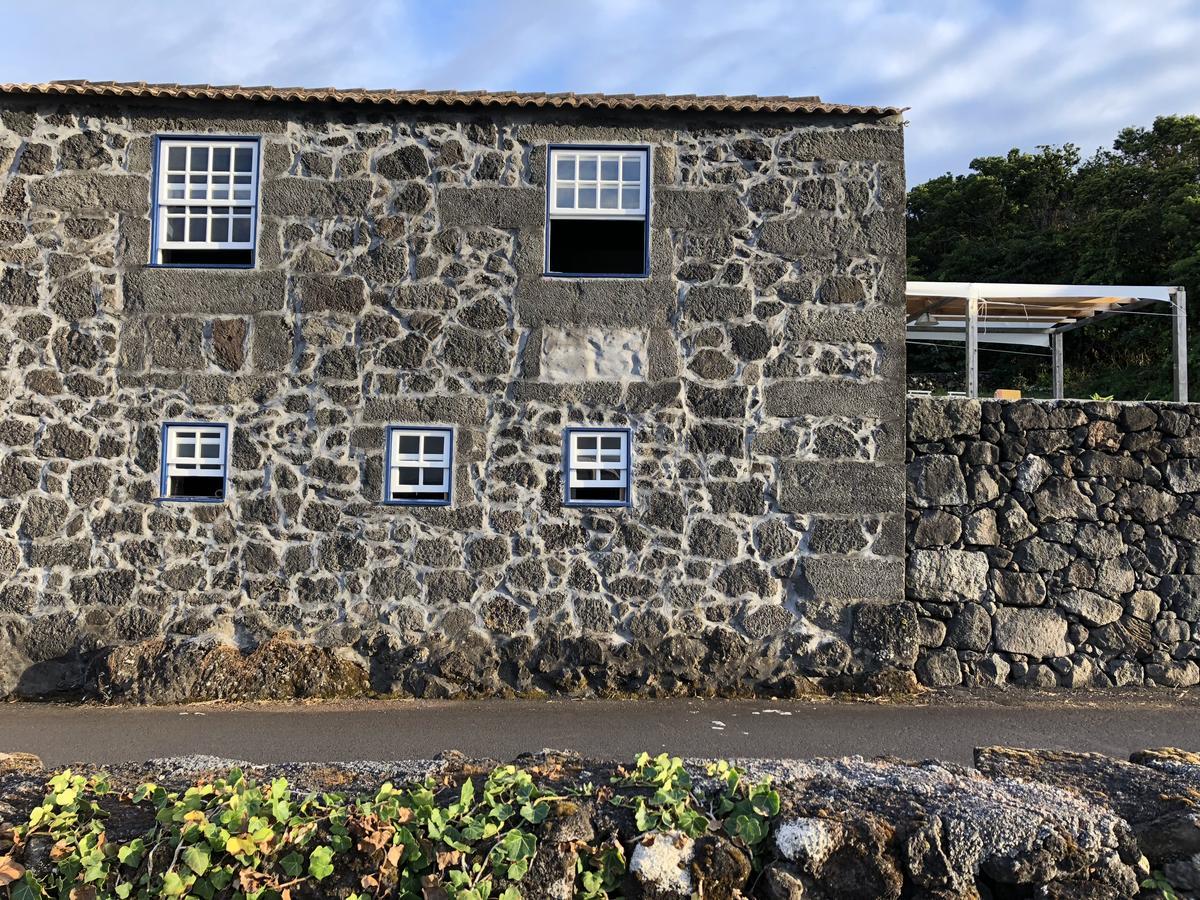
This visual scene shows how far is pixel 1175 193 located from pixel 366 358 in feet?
69.5

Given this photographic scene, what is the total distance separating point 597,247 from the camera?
1149cm

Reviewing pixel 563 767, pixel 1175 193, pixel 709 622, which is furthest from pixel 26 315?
pixel 1175 193

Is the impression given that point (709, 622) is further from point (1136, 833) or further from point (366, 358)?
point (1136, 833)

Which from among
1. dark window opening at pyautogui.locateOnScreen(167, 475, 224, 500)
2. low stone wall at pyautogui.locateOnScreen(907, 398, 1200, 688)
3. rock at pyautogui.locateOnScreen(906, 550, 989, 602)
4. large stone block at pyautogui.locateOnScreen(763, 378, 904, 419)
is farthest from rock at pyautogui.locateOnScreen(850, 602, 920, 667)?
dark window opening at pyautogui.locateOnScreen(167, 475, 224, 500)

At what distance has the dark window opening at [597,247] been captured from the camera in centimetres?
1032

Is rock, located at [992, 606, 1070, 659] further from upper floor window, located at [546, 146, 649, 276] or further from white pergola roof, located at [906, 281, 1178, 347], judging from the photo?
upper floor window, located at [546, 146, 649, 276]

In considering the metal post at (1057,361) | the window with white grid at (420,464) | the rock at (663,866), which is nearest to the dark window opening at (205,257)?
the window with white grid at (420,464)

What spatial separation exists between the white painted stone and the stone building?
31mm

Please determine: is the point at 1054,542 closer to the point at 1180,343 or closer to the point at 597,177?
the point at 1180,343

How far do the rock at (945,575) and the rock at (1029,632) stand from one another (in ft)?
1.04

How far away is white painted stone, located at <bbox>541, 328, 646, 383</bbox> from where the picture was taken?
28.1 ft

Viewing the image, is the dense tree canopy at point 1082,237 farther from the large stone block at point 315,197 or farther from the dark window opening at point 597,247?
the large stone block at point 315,197

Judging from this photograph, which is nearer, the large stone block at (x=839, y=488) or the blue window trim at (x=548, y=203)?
the large stone block at (x=839, y=488)

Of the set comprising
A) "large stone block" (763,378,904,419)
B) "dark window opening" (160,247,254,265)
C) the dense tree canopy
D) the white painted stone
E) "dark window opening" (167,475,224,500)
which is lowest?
"dark window opening" (167,475,224,500)
